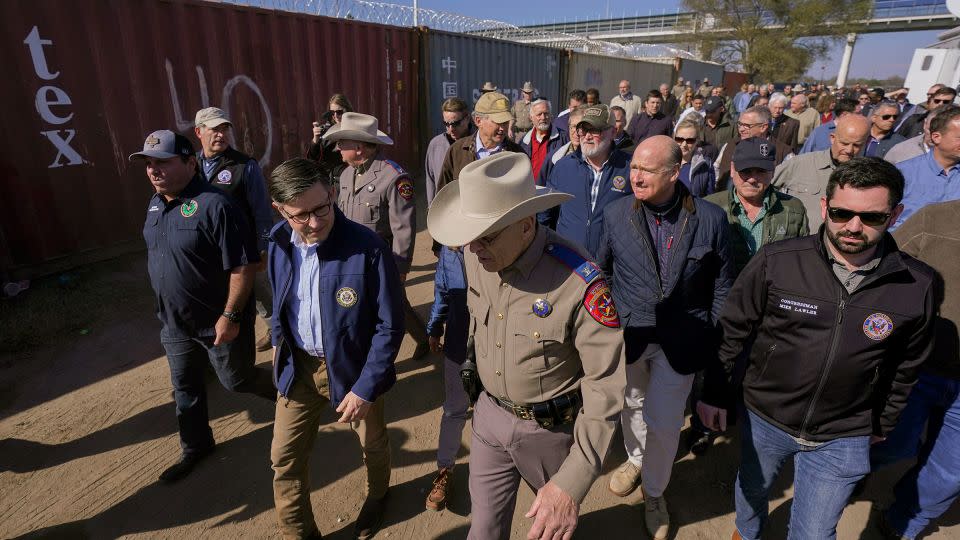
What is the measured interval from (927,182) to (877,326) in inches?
82.9

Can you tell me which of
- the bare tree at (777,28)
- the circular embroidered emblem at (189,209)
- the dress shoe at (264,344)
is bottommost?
the dress shoe at (264,344)

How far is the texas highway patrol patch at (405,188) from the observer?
3.64 meters

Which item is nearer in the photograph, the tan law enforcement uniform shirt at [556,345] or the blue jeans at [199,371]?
the tan law enforcement uniform shirt at [556,345]

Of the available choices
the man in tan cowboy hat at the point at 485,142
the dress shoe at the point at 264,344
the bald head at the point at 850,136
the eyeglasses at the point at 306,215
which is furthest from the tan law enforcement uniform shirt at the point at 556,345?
the dress shoe at the point at 264,344

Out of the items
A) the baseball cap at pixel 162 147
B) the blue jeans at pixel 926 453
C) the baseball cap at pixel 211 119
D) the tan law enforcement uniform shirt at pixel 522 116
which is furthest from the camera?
the tan law enforcement uniform shirt at pixel 522 116

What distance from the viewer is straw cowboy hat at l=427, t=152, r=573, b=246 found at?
5.62ft

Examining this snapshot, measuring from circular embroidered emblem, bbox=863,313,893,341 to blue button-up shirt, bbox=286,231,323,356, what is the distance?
2.25m

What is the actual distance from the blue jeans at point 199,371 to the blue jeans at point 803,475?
2812mm

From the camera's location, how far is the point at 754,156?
274 centimetres

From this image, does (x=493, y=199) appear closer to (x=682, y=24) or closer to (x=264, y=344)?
(x=264, y=344)

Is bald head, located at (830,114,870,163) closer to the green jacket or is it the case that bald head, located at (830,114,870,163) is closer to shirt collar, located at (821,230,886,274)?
the green jacket

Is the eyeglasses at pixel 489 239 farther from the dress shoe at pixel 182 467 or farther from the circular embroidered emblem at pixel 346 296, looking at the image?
the dress shoe at pixel 182 467

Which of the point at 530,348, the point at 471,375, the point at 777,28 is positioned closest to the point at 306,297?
the point at 471,375

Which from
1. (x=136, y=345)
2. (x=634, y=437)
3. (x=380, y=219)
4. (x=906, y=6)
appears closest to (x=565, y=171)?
(x=380, y=219)
